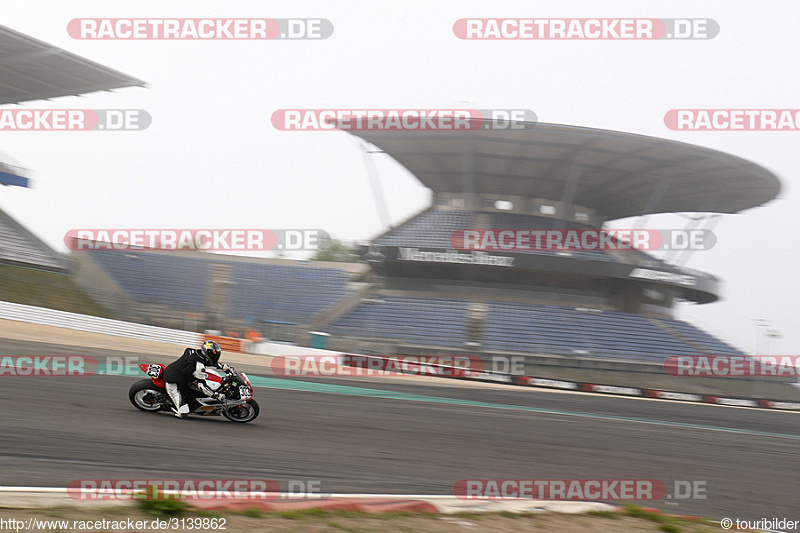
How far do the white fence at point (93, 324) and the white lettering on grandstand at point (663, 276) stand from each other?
895 inches

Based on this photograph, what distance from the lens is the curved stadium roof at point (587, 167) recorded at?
3550 centimetres

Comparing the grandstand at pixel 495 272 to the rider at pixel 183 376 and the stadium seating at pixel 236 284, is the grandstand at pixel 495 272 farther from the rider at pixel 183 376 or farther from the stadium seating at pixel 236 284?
the rider at pixel 183 376

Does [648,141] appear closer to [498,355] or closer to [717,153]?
[717,153]

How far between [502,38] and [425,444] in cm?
1911

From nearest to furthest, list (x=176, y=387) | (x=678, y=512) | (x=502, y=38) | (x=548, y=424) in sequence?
1. (x=678, y=512)
2. (x=176, y=387)
3. (x=548, y=424)
4. (x=502, y=38)

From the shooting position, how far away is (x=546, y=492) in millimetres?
6859

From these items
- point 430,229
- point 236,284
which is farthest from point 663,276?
point 236,284

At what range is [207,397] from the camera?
29.7ft

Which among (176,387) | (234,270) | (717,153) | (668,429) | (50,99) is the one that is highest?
(50,99)

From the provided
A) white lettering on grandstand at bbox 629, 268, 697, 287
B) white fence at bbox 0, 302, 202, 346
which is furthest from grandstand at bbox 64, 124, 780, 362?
white fence at bbox 0, 302, 202, 346

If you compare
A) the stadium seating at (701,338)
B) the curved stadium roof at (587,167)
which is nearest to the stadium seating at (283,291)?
the curved stadium roof at (587,167)

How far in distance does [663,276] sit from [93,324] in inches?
1124

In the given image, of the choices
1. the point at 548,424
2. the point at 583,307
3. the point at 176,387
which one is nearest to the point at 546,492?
the point at 176,387

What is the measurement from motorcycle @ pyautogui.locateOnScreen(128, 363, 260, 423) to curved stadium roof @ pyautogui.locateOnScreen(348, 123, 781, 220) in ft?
91.8
